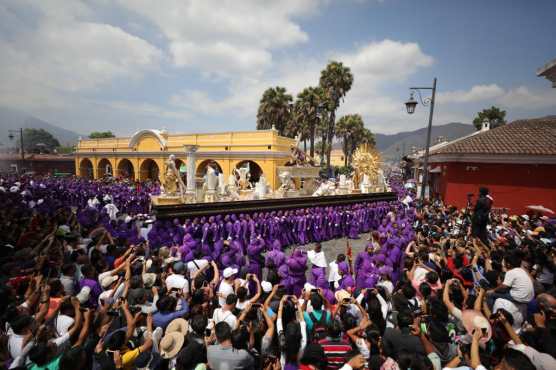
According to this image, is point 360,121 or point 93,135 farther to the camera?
point 93,135

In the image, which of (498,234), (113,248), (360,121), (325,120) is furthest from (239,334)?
(360,121)

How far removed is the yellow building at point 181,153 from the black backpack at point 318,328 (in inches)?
645

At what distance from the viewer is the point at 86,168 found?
133 feet

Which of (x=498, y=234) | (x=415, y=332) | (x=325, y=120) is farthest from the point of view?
(x=325, y=120)

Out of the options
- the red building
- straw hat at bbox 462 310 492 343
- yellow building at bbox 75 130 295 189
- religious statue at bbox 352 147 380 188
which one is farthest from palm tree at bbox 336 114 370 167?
straw hat at bbox 462 310 492 343

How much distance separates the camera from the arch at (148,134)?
103 ft

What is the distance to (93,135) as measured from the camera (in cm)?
6900

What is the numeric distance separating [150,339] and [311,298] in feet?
6.53

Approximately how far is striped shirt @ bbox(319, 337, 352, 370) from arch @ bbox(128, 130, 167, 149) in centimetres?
3214

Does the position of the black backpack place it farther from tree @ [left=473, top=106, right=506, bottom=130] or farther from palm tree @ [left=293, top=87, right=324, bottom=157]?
tree @ [left=473, top=106, right=506, bottom=130]

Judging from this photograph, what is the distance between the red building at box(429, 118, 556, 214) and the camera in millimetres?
11867

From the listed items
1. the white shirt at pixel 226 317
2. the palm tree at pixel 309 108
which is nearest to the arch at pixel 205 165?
the palm tree at pixel 309 108

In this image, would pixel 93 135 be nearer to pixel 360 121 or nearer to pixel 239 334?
pixel 360 121

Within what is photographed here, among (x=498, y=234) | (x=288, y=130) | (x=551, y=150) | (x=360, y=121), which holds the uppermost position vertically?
(x=360, y=121)
